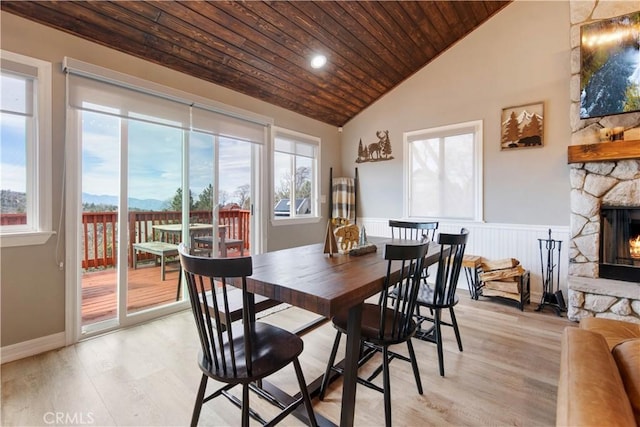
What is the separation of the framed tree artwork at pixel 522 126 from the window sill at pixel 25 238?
184 inches

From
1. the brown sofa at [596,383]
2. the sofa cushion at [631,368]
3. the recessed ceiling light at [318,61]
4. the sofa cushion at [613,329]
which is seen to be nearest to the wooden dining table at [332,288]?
the brown sofa at [596,383]

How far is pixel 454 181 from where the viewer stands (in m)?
3.99

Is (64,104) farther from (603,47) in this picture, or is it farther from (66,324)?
(603,47)

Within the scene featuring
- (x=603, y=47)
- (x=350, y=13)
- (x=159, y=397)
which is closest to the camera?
(x=159, y=397)

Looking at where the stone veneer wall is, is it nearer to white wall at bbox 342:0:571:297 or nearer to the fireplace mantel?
the fireplace mantel

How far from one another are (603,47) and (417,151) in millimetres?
2088

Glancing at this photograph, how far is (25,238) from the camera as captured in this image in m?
2.15

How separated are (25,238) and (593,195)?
4953 millimetres

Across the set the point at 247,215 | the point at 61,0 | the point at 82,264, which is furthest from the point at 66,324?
the point at 61,0

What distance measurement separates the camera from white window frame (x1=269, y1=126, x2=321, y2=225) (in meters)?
3.98

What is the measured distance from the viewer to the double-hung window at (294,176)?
4168 mm

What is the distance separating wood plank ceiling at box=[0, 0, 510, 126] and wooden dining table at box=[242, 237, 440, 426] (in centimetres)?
222

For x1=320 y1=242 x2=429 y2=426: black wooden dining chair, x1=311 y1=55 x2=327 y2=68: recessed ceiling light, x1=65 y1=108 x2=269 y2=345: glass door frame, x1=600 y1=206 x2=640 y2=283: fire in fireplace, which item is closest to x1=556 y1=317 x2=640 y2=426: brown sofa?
x1=320 y1=242 x2=429 y2=426: black wooden dining chair

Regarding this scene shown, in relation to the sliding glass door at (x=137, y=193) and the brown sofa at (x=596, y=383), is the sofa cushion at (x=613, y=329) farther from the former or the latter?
the sliding glass door at (x=137, y=193)
